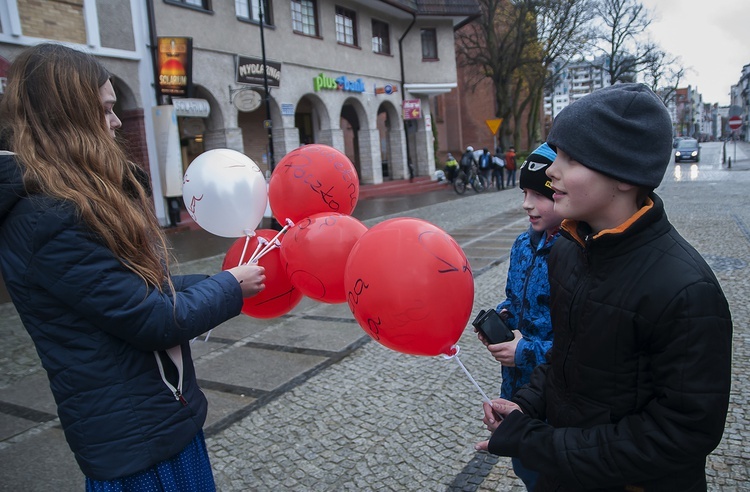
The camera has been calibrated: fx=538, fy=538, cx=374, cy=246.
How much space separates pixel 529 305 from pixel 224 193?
1.38 m

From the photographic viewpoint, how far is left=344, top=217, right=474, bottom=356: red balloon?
1.76 metres

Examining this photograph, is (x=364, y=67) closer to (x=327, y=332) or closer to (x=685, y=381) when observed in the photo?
(x=327, y=332)

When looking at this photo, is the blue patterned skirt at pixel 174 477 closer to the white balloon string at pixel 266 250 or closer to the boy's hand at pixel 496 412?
the white balloon string at pixel 266 250

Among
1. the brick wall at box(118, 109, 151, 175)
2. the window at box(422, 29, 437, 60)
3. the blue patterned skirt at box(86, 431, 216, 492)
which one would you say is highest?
the window at box(422, 29, 437, 60)

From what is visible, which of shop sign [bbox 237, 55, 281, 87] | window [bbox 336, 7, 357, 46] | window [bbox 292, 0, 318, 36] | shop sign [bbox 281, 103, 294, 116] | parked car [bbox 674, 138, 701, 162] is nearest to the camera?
shop sign [bbox 237, 55, 281, 87]

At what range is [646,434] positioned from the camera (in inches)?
47.4

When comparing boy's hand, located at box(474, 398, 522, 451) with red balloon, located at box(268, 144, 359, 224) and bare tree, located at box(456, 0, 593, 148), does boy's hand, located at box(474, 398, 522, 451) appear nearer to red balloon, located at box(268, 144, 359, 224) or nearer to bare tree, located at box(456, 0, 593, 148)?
red balloon, located at box(268, 144, 359, 224)

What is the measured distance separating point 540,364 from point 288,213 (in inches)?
52.5

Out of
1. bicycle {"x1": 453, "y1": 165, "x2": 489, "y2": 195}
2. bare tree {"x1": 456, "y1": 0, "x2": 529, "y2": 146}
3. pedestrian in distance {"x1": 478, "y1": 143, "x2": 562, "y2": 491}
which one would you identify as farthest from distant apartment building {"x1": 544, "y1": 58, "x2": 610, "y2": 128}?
bicycle {"x1": 453, "y1": 165, "x2": 489, "y2": 195}

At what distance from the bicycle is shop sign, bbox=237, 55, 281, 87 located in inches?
287

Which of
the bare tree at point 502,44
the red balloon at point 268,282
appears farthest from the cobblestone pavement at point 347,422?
the bare tree at point 502,44

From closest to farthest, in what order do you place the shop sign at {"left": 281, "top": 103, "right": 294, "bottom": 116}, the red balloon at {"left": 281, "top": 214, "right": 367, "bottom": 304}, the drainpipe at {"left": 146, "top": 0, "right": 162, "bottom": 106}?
the red balloon at {"left": 281, "top": 214, "right": 367, "bottom": 304}, the drainpipe at {"left": 146, "top": 0, "right": 162, "bottom": 106}, the shop sign at {"left": 281, "top": 103, "right": 294, "bottom": 116}

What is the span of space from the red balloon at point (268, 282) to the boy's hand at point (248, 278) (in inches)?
22.7

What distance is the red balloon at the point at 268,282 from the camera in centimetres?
239
